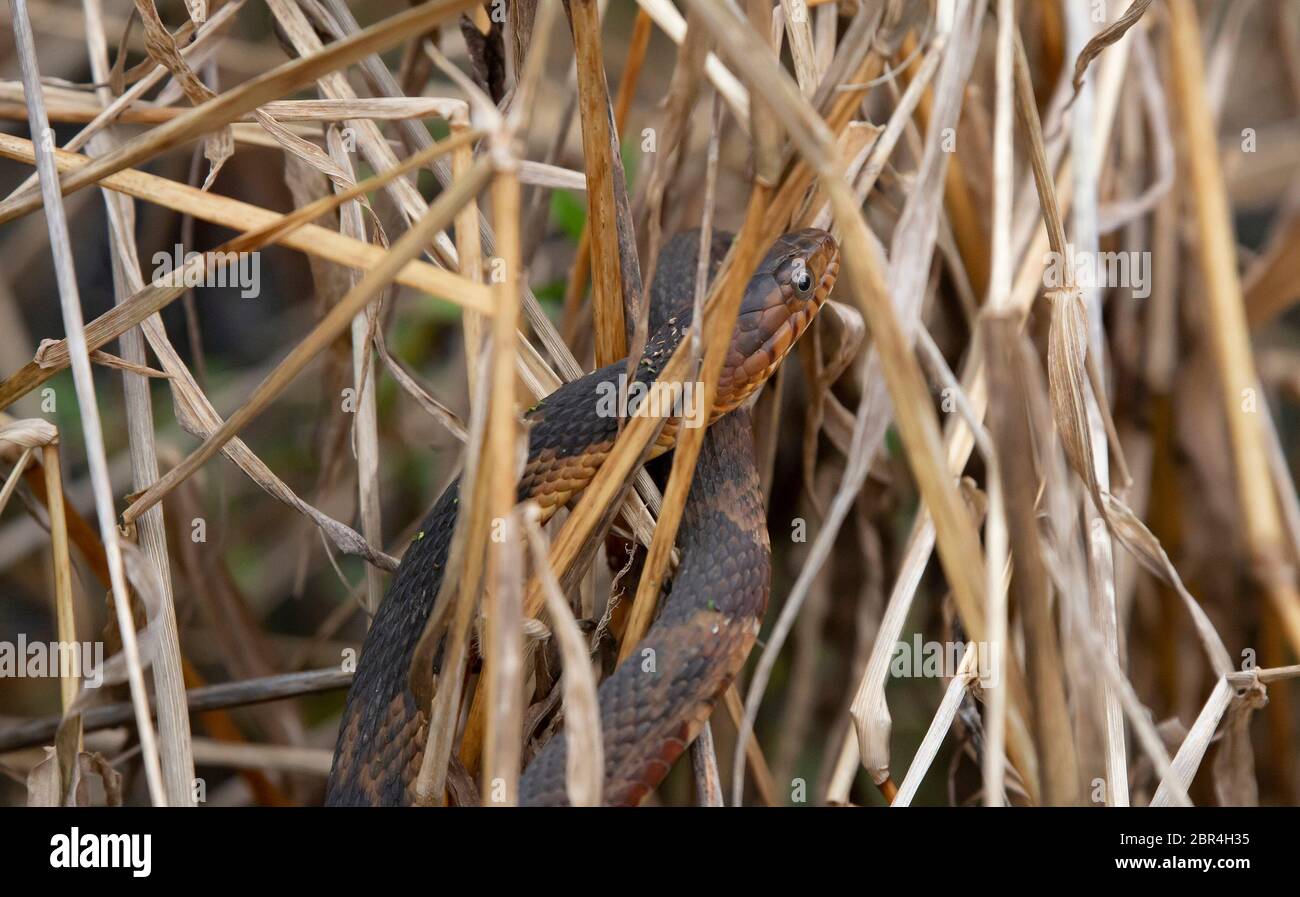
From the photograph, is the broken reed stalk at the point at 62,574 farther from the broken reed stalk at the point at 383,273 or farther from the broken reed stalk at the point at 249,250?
the broken reed stalk at the point at 383,273

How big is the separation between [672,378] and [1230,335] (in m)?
1.93

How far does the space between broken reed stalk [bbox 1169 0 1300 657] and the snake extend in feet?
3.96

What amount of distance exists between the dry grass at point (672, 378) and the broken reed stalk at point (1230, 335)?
0.5 inches

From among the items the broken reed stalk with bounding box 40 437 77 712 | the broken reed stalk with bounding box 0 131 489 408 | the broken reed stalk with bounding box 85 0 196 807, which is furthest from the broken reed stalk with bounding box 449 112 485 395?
the broken reed stalk with bounding box 40 437 77 712

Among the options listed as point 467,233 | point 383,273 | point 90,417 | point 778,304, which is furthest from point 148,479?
point 778,304

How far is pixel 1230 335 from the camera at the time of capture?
294 cm

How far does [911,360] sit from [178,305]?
4.56m

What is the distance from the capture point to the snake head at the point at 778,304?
2559 millimetres

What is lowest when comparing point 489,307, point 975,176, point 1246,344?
point 489,307

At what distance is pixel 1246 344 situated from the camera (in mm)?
2961

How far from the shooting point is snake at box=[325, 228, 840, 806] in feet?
6.90
